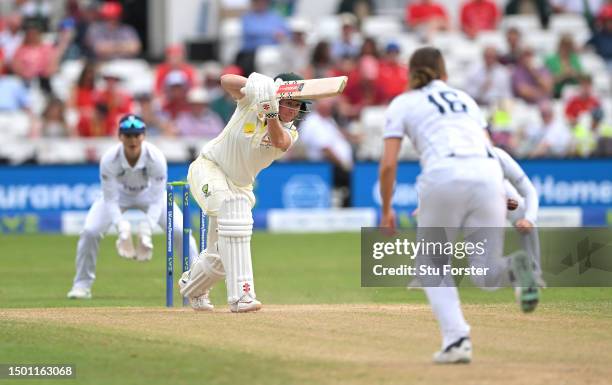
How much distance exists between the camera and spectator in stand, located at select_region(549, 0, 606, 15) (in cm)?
2530

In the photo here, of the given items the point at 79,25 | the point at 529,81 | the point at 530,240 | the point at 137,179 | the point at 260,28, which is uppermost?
the point at 79,25

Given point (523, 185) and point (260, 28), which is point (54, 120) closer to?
point (260, 28)

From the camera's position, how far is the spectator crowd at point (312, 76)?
69.0ft

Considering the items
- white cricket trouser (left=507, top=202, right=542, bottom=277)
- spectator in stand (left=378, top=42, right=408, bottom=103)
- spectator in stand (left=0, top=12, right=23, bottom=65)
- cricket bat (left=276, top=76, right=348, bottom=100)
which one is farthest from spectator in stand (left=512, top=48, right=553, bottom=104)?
cricket bat (left=276, top=76, right=348, bottom=100)

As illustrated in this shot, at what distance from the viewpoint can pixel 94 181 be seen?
20.0 meters

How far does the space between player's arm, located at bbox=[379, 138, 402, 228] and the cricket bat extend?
1185mm

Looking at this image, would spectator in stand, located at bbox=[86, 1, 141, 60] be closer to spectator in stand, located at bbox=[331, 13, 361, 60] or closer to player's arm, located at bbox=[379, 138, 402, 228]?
spectator in stand, located at bbox=[331, 13, 361, 60]

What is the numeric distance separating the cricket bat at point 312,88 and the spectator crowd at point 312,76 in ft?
33.2

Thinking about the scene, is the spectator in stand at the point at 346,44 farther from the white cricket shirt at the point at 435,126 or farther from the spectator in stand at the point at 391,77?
the white cricket shirt at the point at 435,126

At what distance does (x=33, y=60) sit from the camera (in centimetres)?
2173

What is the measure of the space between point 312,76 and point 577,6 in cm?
630

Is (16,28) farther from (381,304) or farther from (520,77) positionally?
(381,304)

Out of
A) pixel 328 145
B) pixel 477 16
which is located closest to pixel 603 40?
pixel 477 16

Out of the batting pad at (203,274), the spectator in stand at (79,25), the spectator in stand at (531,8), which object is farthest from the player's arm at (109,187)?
the spectator in stand at (531,8)
